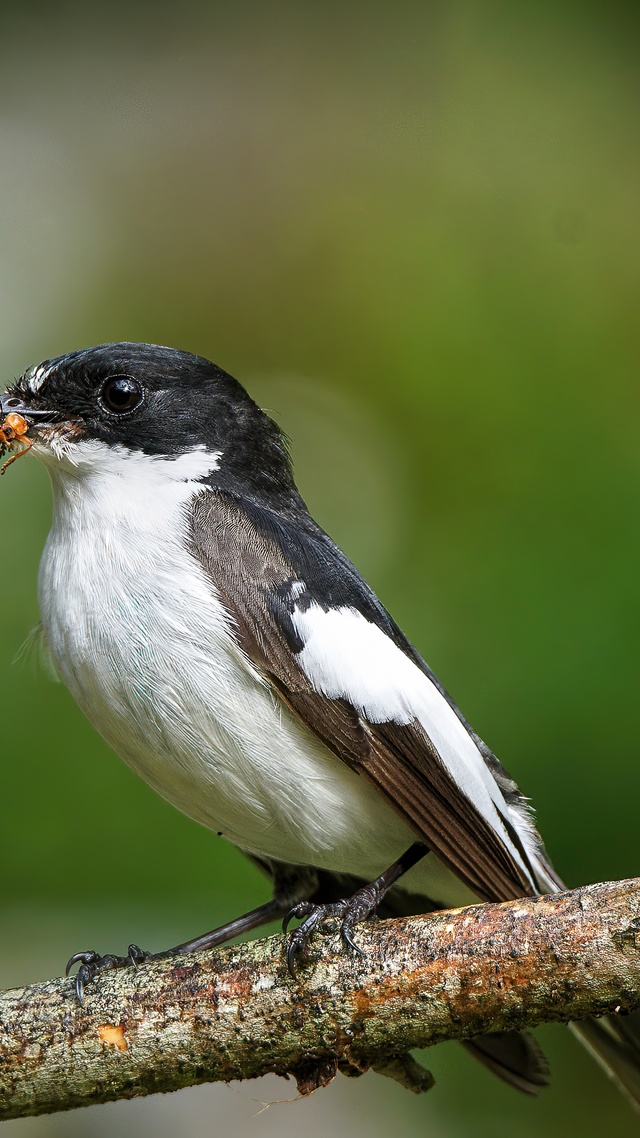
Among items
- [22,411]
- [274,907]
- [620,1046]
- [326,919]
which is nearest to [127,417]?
[22,411]

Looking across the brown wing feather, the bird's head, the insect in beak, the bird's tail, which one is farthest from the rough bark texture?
the insect in beak

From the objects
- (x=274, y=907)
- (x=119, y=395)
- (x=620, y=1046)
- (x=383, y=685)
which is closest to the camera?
(x=383, y=685)

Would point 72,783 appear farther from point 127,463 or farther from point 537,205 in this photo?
point 537,205

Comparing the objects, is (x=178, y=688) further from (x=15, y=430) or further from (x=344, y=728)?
(x=15, y=430)

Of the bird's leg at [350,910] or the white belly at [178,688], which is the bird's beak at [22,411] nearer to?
the white belly at [178,688]

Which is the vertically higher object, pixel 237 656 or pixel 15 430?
pixel 15 430

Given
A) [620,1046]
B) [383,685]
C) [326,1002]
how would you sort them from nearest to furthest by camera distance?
[326,1002]
[383,685]
[620,1046]
